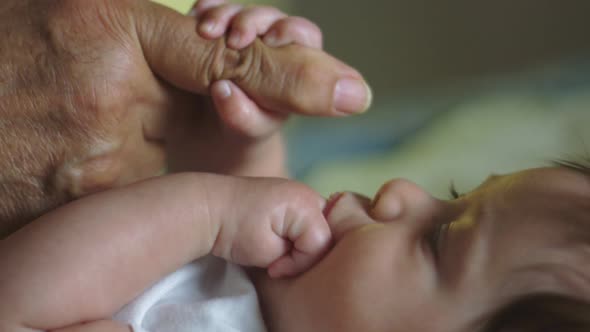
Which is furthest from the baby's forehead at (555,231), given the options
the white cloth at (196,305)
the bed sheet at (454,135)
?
the bed sheet at (454,135)

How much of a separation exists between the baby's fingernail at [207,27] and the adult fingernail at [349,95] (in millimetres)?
224

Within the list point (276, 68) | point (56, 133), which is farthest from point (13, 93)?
point (276, 68)

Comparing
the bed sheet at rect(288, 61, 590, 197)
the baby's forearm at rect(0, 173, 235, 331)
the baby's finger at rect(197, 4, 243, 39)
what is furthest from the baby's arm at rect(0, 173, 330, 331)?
the bed sheet at rect(288, 61, 590, 197)

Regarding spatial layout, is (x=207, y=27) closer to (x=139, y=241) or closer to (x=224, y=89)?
(x=224, y=89)

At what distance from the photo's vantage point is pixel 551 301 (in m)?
0.84

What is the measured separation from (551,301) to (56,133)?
2.58 ft

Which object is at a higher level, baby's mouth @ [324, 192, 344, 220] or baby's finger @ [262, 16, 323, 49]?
baby's finger @ [262, 16, 323, 49]

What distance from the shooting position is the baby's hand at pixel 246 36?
1038mm

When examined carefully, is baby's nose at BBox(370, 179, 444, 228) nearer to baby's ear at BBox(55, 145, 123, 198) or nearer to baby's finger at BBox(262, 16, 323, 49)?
baby's finger at BBox(262, 16, 323, 49)

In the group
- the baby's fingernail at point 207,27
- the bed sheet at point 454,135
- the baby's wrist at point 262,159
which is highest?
the baby's fingernail at point 207,27

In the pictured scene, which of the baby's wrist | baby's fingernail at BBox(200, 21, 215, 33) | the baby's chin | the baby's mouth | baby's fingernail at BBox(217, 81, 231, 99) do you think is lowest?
the baby's chin

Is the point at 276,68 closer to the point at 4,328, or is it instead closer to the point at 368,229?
the point at 368,229

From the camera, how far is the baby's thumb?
0.91m

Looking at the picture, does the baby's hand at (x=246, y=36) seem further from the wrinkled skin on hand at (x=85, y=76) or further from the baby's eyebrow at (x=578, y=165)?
the baby's eyebrow at (x=578, y=165)
